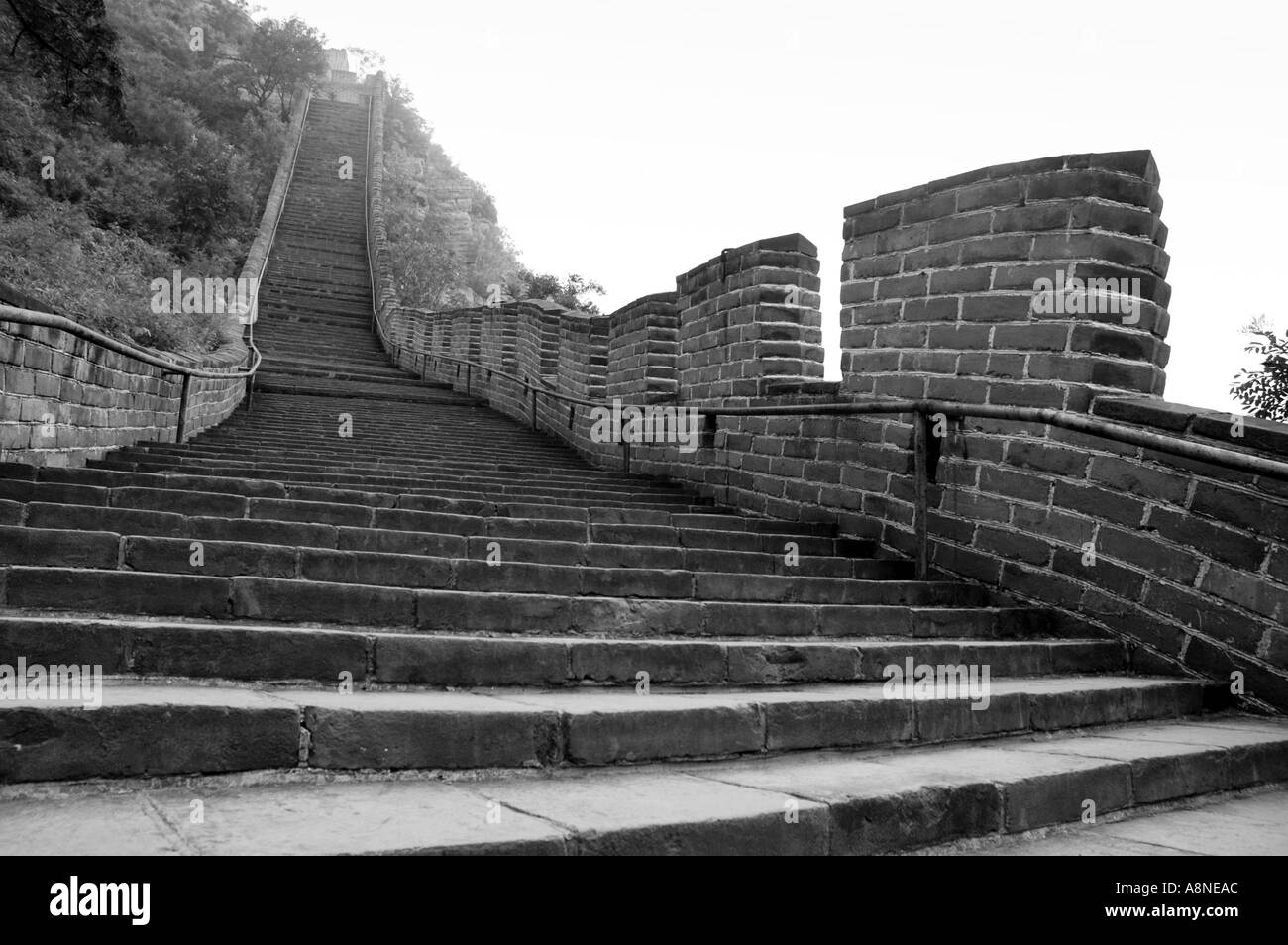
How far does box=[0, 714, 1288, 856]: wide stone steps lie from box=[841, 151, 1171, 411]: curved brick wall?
79.5 inches

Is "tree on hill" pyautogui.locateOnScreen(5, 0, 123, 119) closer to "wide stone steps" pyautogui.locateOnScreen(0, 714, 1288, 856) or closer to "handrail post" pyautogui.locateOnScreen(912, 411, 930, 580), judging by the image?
"handrail post" pyautogui.locateOnScreen(912, 411, 930, 580)

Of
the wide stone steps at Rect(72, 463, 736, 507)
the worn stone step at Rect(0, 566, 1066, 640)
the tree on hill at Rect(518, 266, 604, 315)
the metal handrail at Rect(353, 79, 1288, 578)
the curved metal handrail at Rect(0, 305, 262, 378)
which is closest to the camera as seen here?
the worn stone step at Rect(0, 566, 1066, 640)

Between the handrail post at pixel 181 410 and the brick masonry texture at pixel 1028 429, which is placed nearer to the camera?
the brick masonry texture at pixel 1028 429

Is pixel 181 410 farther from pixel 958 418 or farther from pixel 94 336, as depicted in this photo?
pixel 958 418

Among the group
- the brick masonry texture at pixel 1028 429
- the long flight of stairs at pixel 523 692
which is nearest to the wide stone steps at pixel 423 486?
the long flight of stairs at pixel 523 692

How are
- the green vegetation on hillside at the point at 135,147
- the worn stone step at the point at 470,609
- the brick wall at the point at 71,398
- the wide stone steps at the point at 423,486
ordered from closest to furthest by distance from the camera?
1. the worn stone step at the point at 470,609
2. the brick wall at the point at 71,398
3. the wide stone steps at the point at 423,486
4. the green vegetation on hillside at the point at 135,147

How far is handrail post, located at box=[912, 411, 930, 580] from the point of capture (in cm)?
502

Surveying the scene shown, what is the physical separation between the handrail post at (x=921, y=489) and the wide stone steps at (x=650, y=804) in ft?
5.89

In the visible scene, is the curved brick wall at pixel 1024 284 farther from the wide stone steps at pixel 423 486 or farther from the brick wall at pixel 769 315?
the wide stone steps at pixel 423 486

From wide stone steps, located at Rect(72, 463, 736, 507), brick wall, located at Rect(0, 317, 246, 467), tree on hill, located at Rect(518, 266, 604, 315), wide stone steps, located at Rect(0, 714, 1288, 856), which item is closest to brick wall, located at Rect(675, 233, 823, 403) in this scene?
wide stone steps, located at Rect(72, 463, 736, 507)

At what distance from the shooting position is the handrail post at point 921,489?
197 inches

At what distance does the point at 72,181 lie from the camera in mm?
21312

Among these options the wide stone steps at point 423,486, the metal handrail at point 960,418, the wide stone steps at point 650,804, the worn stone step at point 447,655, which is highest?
the metal handrail at point 960,418
